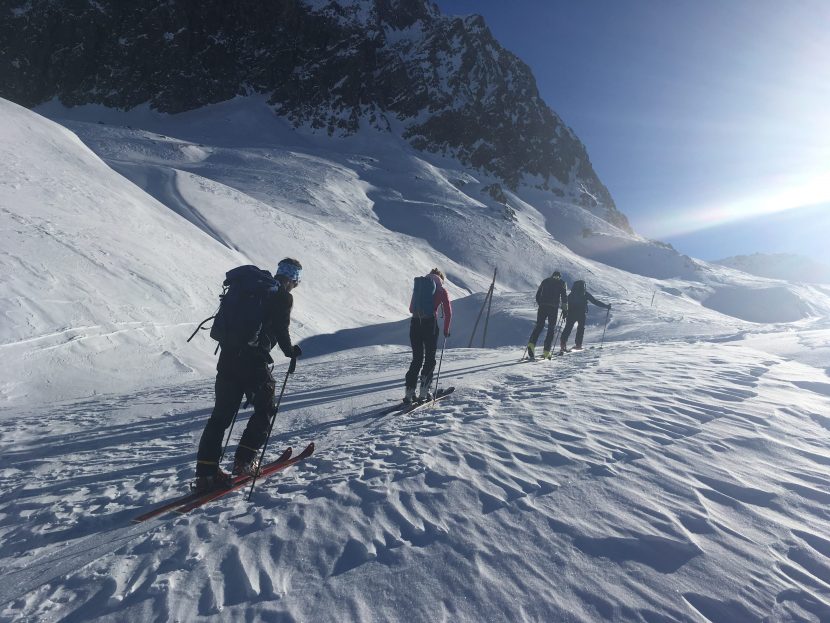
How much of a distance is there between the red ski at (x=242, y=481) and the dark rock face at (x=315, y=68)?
285 feet

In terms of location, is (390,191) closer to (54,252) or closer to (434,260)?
(434,260)

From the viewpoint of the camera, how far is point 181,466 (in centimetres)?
437

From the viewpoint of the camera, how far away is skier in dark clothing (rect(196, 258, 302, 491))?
3.70 meters

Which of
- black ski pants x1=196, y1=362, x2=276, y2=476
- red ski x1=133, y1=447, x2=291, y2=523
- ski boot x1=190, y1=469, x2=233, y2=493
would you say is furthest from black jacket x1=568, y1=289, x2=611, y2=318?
ski boot x1=190, y1=469, x2=233, y2=493

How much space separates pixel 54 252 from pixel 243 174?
38387 millimetres

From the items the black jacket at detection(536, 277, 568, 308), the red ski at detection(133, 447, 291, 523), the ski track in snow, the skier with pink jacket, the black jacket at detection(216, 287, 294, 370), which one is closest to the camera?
the ski track in snow

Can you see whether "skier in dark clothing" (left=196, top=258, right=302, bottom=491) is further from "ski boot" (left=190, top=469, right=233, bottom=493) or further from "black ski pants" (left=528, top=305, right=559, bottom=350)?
"black ski pants" (left=528, top=305, right=559, bottom=350)

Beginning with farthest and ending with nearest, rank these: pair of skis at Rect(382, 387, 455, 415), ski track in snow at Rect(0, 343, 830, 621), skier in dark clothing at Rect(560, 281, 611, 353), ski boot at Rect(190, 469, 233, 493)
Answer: skier in dark clothing at Rect(560, 281, 611, 353) → pair of skis at Rect(382, 387, 455, 415) → ski boot at Rect(190, 469, 233, 493) → ski track in snow at Rect(0, 343, 830, 621)

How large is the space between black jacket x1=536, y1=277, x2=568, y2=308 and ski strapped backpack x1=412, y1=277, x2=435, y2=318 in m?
4.52

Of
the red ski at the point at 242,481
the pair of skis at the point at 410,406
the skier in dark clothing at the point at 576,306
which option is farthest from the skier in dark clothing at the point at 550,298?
the red ski at the point at 242,481

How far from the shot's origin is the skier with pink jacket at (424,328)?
631cm

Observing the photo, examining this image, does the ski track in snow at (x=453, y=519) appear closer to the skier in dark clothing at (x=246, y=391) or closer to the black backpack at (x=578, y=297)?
the skier in dark clothing at (x=246, y=391)

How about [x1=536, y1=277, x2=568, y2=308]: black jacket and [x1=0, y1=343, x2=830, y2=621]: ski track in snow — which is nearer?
[x1=0, y1=343, x2=830, y2=621]: ski track in snow

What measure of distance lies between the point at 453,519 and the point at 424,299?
355cm
